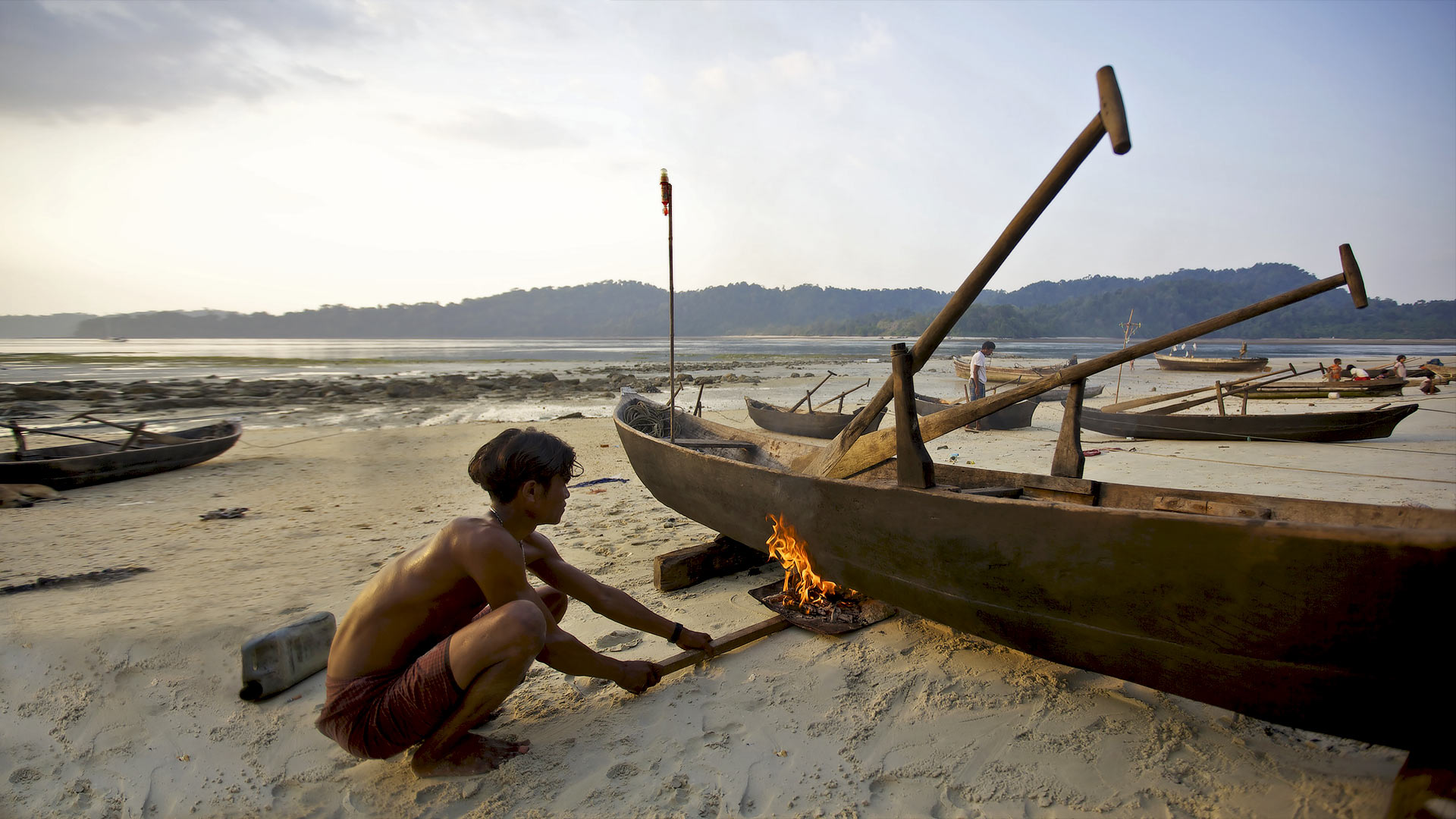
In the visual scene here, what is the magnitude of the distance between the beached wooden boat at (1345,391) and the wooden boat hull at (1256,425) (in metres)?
5.27

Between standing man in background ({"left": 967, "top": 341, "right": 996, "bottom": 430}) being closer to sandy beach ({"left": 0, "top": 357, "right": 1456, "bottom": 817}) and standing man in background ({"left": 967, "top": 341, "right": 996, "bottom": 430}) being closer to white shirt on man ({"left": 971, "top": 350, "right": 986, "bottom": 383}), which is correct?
white shirt on man ({"left": 971, "top": 350, "right": 986, "bottom": 383})

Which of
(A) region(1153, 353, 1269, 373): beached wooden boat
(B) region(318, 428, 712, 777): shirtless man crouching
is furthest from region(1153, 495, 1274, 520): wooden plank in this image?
(A) region(1153, 353, 1269, 373): beached wooden boat

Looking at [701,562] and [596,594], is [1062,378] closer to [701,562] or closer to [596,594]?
[701,562]

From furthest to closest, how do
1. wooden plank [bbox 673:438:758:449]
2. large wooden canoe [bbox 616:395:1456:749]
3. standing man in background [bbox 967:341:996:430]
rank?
standing man in background [bbox 967:341:996:430], wooden plank [bbox 673:438:758:449], large wooden canoe [bbox 616:395:1456:749]

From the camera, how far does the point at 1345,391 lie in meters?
15.3

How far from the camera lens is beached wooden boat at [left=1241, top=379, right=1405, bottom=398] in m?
15.2

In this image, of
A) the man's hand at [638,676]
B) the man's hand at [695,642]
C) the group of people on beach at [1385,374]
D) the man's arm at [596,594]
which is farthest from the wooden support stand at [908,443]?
the group of people on beach at [1385,374]

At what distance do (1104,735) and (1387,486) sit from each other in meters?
7.17

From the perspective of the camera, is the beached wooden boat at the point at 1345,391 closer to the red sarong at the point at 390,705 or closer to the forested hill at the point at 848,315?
the red sarong at the point at 390,705

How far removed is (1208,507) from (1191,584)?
1.45m

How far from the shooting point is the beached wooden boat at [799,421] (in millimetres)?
11969

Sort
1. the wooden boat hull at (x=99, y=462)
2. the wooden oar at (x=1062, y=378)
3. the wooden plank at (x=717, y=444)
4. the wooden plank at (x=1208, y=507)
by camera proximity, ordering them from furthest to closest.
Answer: the wooden boat hull at (x=99, y=462) → the wooden plank at (x=717, y=444) → the wooden oar at (x=1062, y=378) → the wooden plank at (x=1208, y=507)

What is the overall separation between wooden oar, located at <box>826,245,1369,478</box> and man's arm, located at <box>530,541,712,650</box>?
5.08ft

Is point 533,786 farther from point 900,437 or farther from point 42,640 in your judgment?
point 42,640
